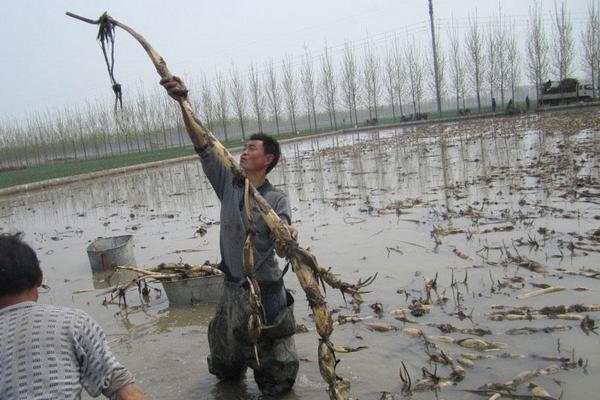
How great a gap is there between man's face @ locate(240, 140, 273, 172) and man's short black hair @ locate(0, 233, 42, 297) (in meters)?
1.76

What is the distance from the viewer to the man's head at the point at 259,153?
3451mm

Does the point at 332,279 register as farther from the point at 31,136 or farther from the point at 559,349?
the point at 31,136

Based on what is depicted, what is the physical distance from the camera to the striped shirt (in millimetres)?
1756

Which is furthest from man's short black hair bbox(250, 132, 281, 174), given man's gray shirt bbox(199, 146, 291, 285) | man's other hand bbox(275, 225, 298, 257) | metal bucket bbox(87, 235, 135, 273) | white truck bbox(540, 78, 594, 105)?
white truck bbox(540, 78, 594, 105)

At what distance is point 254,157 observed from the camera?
3.45 metres

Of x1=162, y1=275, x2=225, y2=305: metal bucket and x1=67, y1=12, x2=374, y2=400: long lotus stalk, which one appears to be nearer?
x1=67, y1=12, x2=374, y2=400: long lotus stalk

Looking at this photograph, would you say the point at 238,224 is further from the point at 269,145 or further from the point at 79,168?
the point at 79,168

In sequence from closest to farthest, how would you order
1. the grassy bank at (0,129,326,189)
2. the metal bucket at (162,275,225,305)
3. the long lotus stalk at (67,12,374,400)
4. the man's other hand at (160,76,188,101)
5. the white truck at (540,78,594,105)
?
1. the long lotus stalk at (67,12,374,400)
2. the man's other hand at (160,76,188,101)
3. the metal bucket at (162,275,225,305)
4. the grassy bank at (0,129,326,189)
5. the white truck at (540,78,594,105)

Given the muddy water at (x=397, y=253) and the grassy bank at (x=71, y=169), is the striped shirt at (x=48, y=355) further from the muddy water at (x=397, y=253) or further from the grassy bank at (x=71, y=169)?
the grassy bank at (x=71, y=169)

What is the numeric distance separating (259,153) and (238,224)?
0.53m

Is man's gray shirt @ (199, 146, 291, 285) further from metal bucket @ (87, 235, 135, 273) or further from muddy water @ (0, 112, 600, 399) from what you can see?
metal bucket @ (87, 235, 135, 273)

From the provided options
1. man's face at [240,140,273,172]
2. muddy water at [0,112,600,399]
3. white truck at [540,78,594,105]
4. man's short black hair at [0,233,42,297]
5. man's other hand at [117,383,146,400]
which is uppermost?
white truck at [540,78,594,105]

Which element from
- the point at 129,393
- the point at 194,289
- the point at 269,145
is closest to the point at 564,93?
the point at 194,289

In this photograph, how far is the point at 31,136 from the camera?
56594 millimetres
